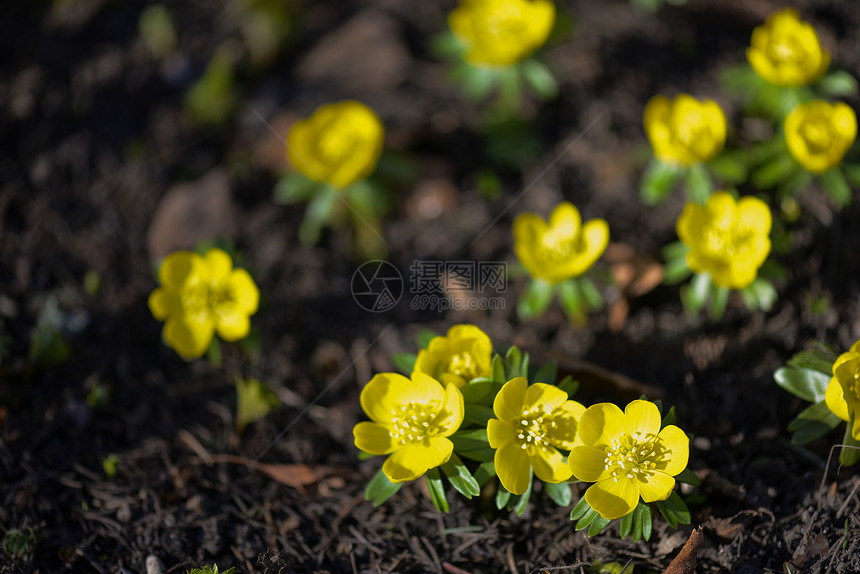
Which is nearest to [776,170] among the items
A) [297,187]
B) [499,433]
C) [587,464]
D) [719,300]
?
[719,300]

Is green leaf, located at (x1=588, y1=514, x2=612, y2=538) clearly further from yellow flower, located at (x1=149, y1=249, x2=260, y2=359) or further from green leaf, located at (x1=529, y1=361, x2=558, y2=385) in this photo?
yellow flower, located at (x1=149, y1=249, x2=260, y2=359)

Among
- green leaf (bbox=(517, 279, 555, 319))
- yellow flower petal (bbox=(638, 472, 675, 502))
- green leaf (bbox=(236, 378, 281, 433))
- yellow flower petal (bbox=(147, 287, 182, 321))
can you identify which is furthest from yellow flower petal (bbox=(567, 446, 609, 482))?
yellow flower petal (bbox=(147, 287, 182, 321))

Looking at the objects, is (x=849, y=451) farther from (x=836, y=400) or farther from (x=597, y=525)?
(x=597, y=525)

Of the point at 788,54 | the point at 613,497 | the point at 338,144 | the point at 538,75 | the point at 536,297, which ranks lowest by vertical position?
the point at 536,297

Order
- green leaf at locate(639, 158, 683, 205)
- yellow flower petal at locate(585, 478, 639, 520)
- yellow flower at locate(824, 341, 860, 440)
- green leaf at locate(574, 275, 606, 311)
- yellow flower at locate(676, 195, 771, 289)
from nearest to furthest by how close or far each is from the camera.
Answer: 1. yellow flower petal at locate(585, 478, 639, 520)
2. yellow flower at locate(824, 341, 860, 440)
3. yellow flower at locate(676, 195, 771, 289)
4. green leaf at locate(574, 275, 606, 311)
5. green leaf at locate(639, 158, 683, 205)

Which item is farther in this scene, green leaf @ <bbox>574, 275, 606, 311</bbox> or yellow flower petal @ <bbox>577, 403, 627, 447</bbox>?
green leaf @ <bbox>574, 275, 606, 311</bbox>

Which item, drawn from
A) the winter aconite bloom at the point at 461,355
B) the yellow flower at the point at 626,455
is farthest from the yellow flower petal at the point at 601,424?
the winter aconite bloom at the point at 461,355
